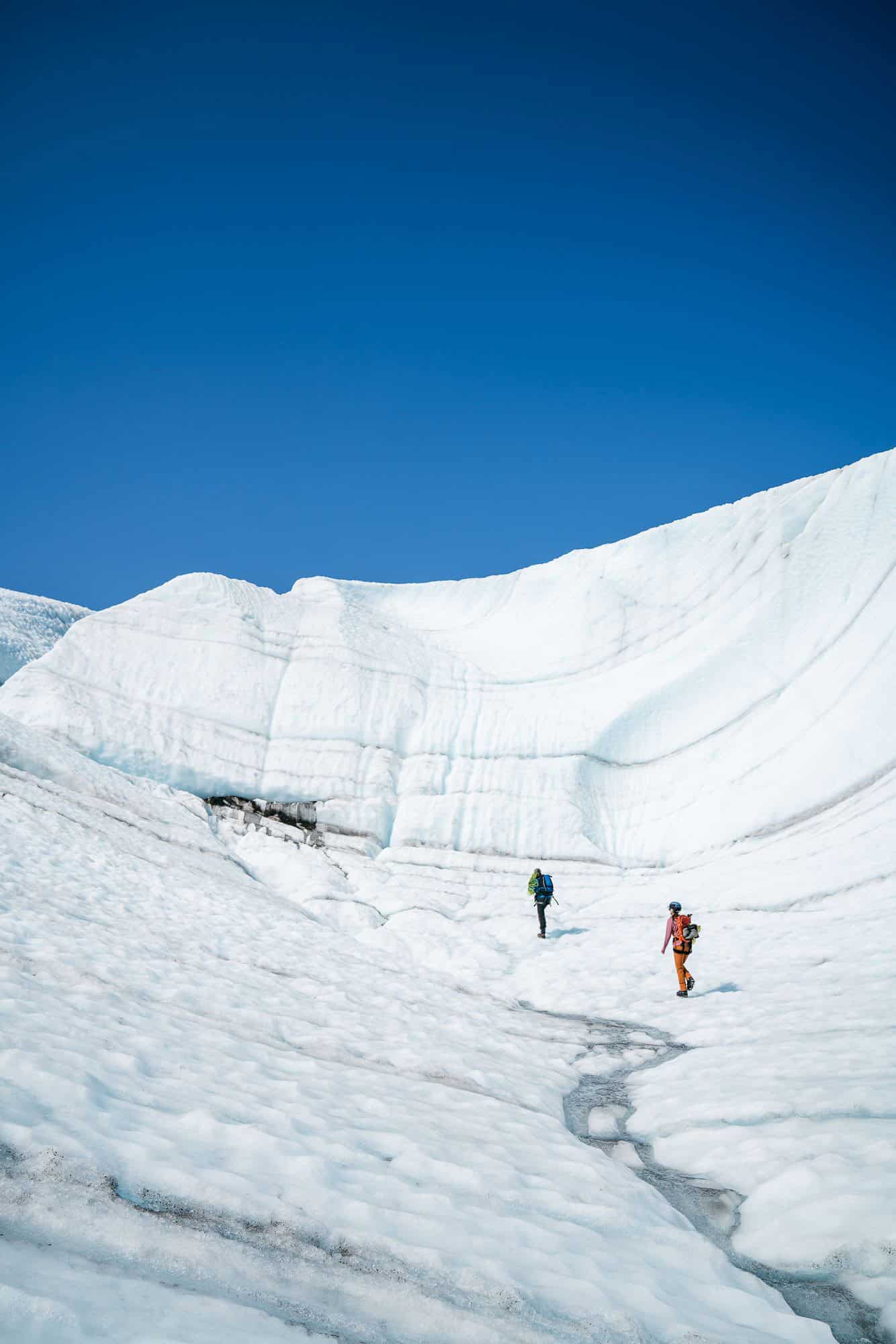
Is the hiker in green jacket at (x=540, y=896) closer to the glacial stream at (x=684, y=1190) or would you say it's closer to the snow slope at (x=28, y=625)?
the glacial stream at (x=684, y=1190)

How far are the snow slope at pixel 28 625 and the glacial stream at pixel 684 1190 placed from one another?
A: 119ft

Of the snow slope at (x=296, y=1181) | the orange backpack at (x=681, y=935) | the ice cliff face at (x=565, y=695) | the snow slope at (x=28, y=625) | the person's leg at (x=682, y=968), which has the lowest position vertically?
the snow slope at (x=296, y=1181)

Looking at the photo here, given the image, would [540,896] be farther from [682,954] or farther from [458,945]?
[682,954]

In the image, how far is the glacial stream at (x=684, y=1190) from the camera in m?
3.24

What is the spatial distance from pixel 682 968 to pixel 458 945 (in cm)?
475

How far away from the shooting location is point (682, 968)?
418 inches

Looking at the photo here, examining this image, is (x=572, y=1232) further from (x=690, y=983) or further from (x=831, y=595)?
(x=831, y=595)

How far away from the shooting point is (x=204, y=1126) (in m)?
4.05

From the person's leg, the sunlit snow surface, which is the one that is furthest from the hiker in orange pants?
the sunlit snow surface

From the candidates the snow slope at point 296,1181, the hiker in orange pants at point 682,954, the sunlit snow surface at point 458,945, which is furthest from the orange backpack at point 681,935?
the snow slope at point 296,1181

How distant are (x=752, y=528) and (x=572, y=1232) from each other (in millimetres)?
22872

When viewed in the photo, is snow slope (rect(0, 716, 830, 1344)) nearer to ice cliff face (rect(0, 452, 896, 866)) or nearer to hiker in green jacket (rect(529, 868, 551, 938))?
hiker in green jacket (rect(529, 868, 551, 938))

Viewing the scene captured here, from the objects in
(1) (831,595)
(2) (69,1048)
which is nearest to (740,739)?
(1) (831,595)

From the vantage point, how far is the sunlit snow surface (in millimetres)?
3137
